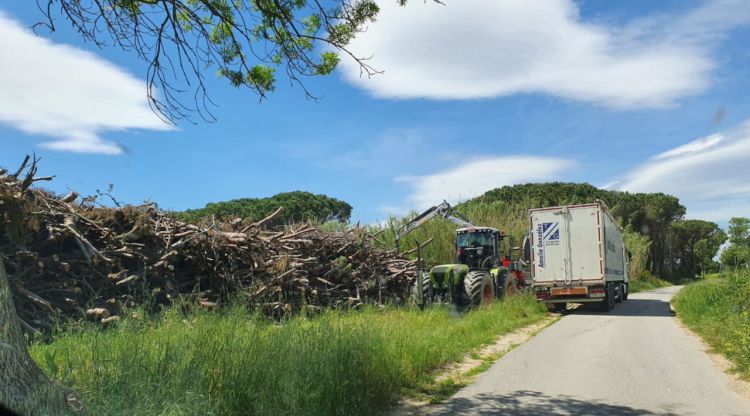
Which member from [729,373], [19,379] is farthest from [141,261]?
[729,373]

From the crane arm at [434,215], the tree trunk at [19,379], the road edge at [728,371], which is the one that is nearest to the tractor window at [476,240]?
the crane arm at [434,215]

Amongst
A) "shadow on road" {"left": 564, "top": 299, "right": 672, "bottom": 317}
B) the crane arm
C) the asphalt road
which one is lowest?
the asphalt road

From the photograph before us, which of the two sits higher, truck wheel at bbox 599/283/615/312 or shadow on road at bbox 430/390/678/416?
truck wheel at bbox 599/283/615/312

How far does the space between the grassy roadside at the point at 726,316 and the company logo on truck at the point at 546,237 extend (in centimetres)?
468

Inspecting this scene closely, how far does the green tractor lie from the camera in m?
17.5

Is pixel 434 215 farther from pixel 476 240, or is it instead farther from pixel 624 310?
pixel 624 310

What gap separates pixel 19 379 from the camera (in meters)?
3.95

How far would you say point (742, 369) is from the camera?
8.82 meters

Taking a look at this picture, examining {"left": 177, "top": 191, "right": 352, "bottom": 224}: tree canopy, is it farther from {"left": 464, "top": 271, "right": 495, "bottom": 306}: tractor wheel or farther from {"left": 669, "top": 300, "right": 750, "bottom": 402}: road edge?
{"left": 669, "top": 300, "right": 750, "bottom": 402}: road edge

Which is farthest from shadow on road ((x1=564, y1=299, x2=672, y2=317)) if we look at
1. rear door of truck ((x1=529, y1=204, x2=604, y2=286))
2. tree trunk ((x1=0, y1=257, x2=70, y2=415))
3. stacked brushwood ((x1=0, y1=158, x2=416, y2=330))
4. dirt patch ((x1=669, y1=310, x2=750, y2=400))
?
tree trunk ((x1=0, y1=257, x2=70, y2=415))

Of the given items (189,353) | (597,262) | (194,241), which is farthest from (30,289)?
(597,262)

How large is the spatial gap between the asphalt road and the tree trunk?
4252 mm

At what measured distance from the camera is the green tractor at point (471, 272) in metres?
17.5

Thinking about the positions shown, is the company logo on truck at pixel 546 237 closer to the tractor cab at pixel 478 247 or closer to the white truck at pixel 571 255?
the white truck at pixel 571 255
